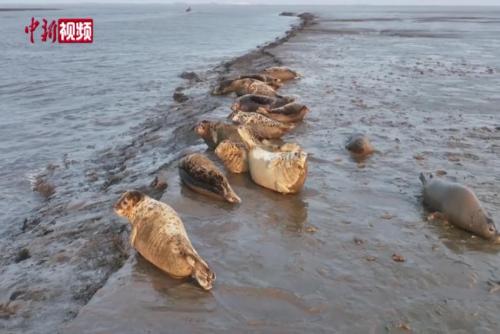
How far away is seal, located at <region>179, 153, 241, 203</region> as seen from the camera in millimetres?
6621

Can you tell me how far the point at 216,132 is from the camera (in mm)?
8797

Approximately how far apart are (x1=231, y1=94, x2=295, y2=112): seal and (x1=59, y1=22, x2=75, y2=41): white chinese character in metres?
35.1

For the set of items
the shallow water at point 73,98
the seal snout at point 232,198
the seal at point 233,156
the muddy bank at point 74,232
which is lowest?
the shallow water at point 73,98

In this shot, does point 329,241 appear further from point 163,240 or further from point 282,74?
point 282,74

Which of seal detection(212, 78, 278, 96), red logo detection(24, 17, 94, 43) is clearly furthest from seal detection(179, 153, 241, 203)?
red logo detection(24, 17, 94, 43)

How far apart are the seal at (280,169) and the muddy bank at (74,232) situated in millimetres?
1418

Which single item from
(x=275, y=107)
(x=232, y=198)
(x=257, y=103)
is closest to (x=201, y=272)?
(x=232, y=198)

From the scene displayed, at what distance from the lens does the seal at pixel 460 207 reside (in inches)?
220

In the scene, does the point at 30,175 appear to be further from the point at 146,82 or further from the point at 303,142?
the point at 146,82

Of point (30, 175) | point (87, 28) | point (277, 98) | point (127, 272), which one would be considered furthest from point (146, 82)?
point (87, 28)

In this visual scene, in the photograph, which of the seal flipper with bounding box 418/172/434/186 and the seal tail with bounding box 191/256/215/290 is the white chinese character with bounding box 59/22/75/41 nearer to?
the seal flipper with bounding box 418/172/434/186

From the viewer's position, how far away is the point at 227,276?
4.85m

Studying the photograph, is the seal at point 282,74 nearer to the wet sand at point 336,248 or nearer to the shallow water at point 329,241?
the shallow water at point 329,241

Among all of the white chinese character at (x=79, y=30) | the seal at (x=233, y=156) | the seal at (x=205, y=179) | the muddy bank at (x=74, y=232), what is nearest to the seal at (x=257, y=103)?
the muddy bank at (x=74, y=232)
